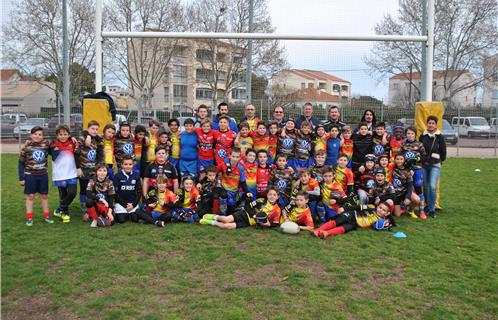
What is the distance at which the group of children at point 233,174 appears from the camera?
6176mm

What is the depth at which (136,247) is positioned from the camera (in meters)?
5.07

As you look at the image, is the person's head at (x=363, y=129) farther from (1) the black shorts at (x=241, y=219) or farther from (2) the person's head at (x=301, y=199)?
(1) the black shorts at (x=241, y=219)

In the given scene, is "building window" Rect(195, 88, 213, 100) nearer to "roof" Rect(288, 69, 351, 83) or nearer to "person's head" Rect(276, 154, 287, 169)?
"roof" Rect(288, 69, 351, 83)

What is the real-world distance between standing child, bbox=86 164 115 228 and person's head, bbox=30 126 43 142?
0.92m

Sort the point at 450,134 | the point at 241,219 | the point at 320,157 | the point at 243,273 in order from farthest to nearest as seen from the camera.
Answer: the point at 450,134
the point at 320,157
the point at 241,219
the point at 243,273

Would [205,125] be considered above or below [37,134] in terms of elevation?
above

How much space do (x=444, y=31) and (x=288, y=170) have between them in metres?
26.9

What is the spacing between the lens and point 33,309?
343 centimetres

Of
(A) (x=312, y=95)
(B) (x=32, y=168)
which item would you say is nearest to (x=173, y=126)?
(B) (x=32, y=168)

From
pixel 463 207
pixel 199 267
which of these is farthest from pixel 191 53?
pixel 199 267

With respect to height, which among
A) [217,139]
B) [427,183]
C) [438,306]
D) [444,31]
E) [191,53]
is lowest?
[438,306]

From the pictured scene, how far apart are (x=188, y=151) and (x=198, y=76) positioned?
17388 mm

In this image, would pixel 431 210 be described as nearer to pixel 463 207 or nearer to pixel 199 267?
pixel 463 207

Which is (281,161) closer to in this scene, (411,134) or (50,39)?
(411,134)
